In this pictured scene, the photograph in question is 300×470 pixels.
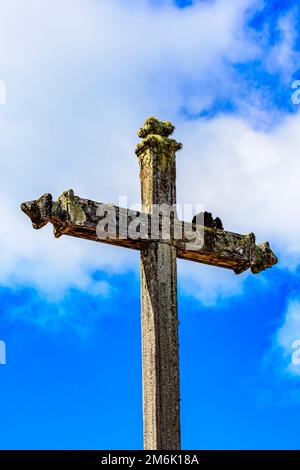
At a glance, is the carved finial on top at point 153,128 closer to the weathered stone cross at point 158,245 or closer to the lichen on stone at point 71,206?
the weathered stone cross at point 158,245

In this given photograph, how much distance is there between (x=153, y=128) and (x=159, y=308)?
243 cm

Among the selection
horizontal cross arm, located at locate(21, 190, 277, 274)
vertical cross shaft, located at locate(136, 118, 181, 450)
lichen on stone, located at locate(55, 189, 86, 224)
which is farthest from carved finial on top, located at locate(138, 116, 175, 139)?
lichen on stone, located at locate(55, 189, 86, 224)

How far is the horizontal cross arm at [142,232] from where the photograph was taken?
13.2m

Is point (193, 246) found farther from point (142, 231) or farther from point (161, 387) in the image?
point (161, 387)

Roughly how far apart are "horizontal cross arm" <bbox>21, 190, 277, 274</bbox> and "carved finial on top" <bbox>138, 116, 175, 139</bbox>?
45.9 inches

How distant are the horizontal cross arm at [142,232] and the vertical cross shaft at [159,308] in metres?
0.20

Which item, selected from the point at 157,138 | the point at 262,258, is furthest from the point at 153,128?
the point at 262,258

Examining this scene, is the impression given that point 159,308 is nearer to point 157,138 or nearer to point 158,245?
point 158,245

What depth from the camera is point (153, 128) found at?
14398 mm

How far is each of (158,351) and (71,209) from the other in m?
1.92

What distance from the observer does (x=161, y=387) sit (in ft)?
42.5

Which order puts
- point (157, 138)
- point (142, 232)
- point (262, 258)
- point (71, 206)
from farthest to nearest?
1. point (262, 258)
2. point (157, 138)
3. point (142, 232)
4. point (71, 206)

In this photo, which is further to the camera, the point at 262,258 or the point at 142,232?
the point at 262,258

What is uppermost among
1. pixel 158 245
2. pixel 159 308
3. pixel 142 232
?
pixel 142 232
